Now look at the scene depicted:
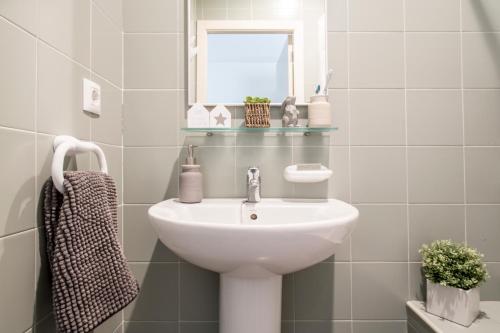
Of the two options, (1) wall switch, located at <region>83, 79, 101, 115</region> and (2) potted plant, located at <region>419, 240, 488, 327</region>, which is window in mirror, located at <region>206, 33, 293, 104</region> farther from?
(2) potted plant, located at <region>419, 240, 488, 327</region>

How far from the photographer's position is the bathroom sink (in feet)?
2.27

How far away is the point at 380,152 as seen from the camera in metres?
1.16

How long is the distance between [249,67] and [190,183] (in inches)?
20.0

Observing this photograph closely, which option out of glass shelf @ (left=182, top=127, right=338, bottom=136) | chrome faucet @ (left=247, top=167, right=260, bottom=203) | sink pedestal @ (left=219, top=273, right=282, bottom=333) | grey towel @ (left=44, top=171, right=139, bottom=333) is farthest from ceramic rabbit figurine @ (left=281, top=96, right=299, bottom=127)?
grey towel @ (left=44, top=171, right=139, bottom=333)

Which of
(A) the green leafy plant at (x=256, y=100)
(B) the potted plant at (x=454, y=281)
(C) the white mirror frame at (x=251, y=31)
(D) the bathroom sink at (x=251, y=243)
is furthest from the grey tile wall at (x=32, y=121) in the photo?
(B) the potted plant at (x=454, y=281)

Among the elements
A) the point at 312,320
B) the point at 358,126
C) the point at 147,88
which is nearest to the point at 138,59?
the point at 147,88

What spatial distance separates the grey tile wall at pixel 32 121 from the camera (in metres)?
0.59

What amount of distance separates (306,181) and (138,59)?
2.65 ft

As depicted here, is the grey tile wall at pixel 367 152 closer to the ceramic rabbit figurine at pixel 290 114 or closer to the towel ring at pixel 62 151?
the ceramic rabbit figurine at pixel 290 114

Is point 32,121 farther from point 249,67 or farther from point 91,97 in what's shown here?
point 249,67

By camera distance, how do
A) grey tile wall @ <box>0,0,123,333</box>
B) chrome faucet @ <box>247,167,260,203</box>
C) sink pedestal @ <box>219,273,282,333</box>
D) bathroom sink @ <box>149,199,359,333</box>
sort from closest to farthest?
1. grey tile wall @ <box>0,0,123,333</box>
2. bathroom sink @ <box>149,199,359,333</box>
3. sink pedestal @ <box>219,273,282,333</box>
4. chrome faucet @ <box>247,167,260,203</box>

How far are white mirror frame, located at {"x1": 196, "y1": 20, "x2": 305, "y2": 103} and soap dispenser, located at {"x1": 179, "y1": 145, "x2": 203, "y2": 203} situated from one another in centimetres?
31

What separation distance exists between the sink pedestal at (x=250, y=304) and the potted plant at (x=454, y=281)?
590mm

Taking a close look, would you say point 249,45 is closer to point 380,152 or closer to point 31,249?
point 380,152
